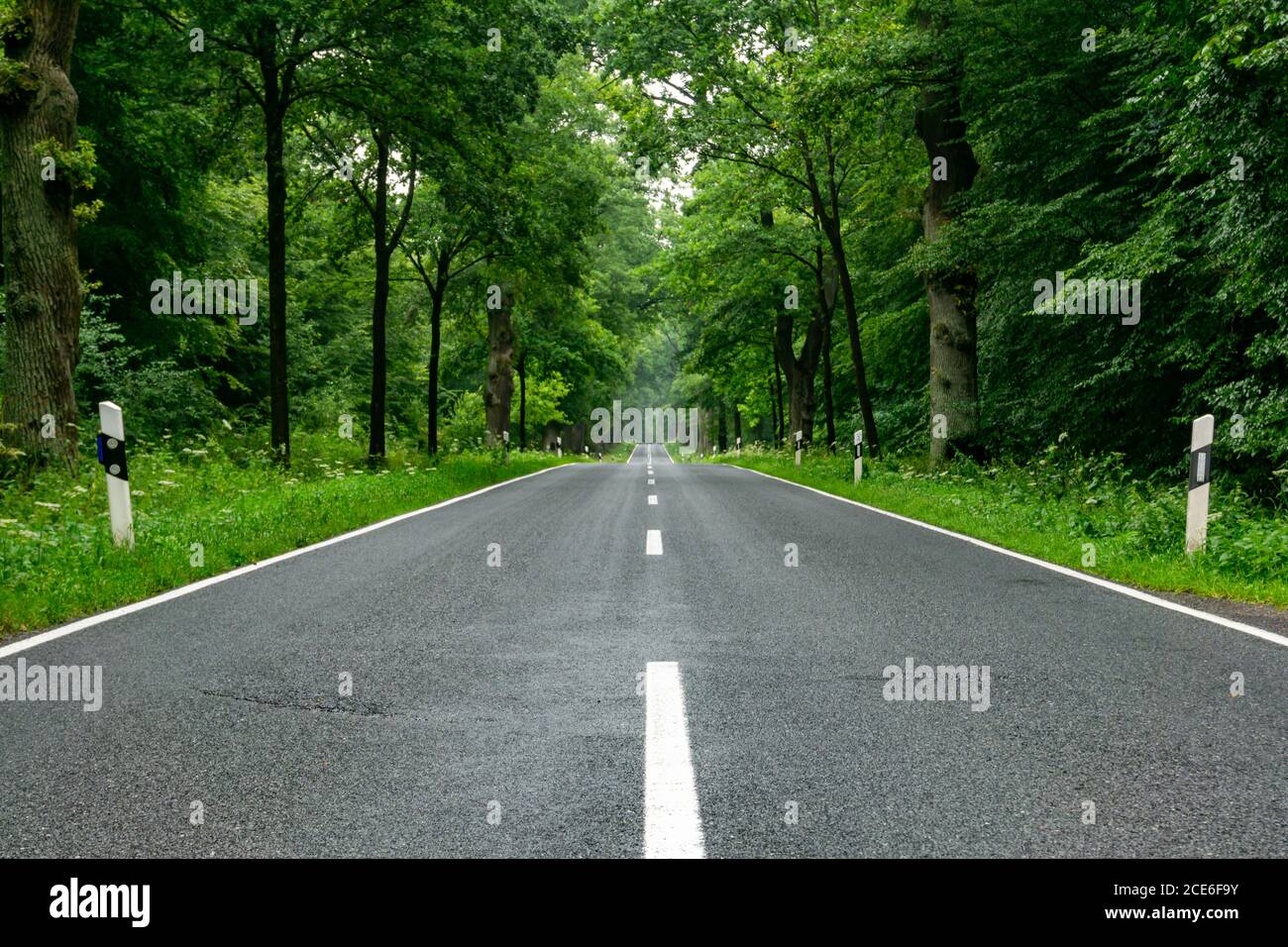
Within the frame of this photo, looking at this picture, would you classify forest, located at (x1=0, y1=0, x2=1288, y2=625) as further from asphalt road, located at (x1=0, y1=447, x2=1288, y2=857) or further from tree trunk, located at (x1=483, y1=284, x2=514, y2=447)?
tree trunk, located at (x1=483, y1=284, x2=514, y2=447)

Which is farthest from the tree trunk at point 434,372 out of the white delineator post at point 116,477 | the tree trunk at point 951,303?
the white delineator post at point 116,477

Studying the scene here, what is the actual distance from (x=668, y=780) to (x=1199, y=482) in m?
7.25

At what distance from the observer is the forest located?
11078mm

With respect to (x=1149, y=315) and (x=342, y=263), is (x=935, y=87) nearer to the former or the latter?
(x=1149, y=315)

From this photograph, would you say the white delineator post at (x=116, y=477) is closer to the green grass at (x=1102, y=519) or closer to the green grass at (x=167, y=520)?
the green grass at (x=167, y=520)

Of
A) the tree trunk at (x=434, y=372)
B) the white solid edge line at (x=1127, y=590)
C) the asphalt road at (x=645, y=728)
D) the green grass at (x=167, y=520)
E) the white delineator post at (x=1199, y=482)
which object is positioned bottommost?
the white solid edge line at (x=1127, y=590)

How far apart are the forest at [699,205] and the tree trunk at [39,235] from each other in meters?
0.04

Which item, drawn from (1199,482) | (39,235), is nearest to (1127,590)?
(1199,482)

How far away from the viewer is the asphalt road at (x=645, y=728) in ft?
9.34

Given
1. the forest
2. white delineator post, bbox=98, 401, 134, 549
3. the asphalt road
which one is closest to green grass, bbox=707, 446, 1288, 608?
the forest

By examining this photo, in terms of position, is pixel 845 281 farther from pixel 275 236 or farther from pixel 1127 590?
pixel 1127 590

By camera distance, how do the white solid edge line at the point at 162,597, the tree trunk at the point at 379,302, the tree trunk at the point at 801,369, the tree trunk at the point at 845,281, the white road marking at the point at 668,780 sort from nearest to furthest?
the white road marking at the point at 668,780 → the white solid edge line at the point at 162,597 → the tree trunk at the point at 379,302 → the tree trunk at the point at 845,281 → the tree trunk at the point at 801,369

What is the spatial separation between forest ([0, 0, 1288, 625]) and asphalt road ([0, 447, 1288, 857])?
271cm
